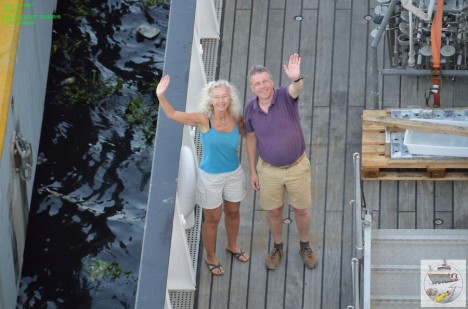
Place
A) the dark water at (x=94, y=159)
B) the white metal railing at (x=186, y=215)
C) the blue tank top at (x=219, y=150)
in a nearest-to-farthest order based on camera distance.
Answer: the blue tank top at (x=219, y=150)
the white metal railing at (x=186, y=215)
the dark water at (x=94, y=159)

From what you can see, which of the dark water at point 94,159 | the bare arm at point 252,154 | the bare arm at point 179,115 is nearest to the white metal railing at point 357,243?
the bare arm at point 252,154

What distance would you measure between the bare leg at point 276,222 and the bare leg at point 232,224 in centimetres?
24

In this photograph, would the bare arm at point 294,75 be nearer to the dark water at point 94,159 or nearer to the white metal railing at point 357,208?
the white metal railing at point 357,208

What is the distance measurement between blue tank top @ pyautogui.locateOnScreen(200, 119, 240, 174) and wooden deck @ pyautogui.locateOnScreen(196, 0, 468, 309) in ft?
3.05

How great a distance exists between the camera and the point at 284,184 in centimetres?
864

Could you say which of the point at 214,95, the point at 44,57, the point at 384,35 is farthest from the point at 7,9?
the point at 214,95

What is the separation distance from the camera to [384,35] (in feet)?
34.0

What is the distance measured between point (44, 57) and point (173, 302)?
7043 millimetres

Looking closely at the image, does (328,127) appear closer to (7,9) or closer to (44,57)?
(7,9)

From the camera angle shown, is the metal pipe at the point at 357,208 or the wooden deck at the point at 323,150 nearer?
the metal pipe at the point at 357,208

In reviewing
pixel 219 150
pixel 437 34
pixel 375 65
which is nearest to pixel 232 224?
pixel 219 150

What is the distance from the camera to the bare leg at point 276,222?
28.9ft

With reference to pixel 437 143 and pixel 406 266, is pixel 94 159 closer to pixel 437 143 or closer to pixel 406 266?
pixel 437 143

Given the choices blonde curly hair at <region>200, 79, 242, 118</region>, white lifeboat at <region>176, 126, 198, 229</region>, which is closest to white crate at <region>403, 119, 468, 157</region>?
blonde curly hair at <region>200, 79, 242, 118</region>
